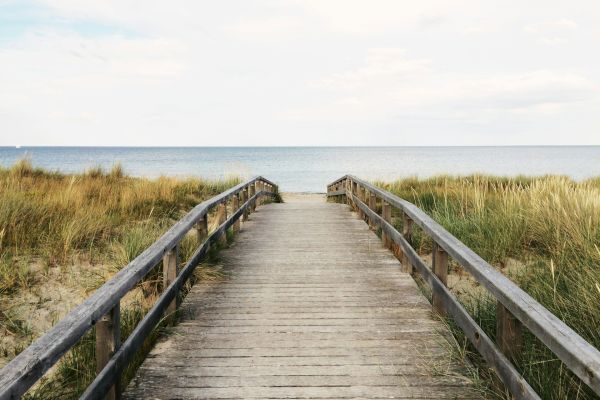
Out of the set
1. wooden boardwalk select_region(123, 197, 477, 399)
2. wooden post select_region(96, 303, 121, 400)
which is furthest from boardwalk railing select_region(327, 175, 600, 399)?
wooden post select_region(96, 303, 121, 400)

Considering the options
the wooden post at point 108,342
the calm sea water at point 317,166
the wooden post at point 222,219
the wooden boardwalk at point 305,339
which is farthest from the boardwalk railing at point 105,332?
the calm sea water at point 317,166

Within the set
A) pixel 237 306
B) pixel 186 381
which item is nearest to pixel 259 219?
pixel 237 306

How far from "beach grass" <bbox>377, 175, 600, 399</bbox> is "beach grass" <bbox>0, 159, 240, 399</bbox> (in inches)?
101

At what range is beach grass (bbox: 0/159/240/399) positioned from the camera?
3.53 m

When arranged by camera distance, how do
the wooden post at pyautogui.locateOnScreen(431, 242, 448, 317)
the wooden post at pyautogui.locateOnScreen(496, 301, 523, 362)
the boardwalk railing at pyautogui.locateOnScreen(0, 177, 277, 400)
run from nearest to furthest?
the boardwalk railing at pyautogui.locateOnScreen(0, 177, 277, 400)
the wooden post at pyautogui.locateOnScreen(496, 301, 523, 362)
the wooden post at pyautogui.locateOnScreen(431, 242, 448, 317)

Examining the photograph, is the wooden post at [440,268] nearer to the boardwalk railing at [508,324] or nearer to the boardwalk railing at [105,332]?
the boardwalk railing at [508,324]

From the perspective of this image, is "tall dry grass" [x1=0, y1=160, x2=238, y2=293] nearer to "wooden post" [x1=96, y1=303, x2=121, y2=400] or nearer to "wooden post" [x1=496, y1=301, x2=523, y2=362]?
"wooden post" [x1=96, y1=303, x2=121, y2=400]

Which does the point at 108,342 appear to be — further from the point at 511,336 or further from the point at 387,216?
the point at 387,216

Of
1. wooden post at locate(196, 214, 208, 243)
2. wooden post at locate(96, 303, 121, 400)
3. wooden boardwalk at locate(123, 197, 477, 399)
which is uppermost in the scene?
wooden post at locate(196, 214, 208, 243)

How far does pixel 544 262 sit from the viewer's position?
17.1 ft

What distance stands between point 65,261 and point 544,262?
222 inches

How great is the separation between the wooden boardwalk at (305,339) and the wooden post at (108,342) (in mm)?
194

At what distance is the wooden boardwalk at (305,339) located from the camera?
9.64 feet

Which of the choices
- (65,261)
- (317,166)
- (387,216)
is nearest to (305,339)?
(387,216)
